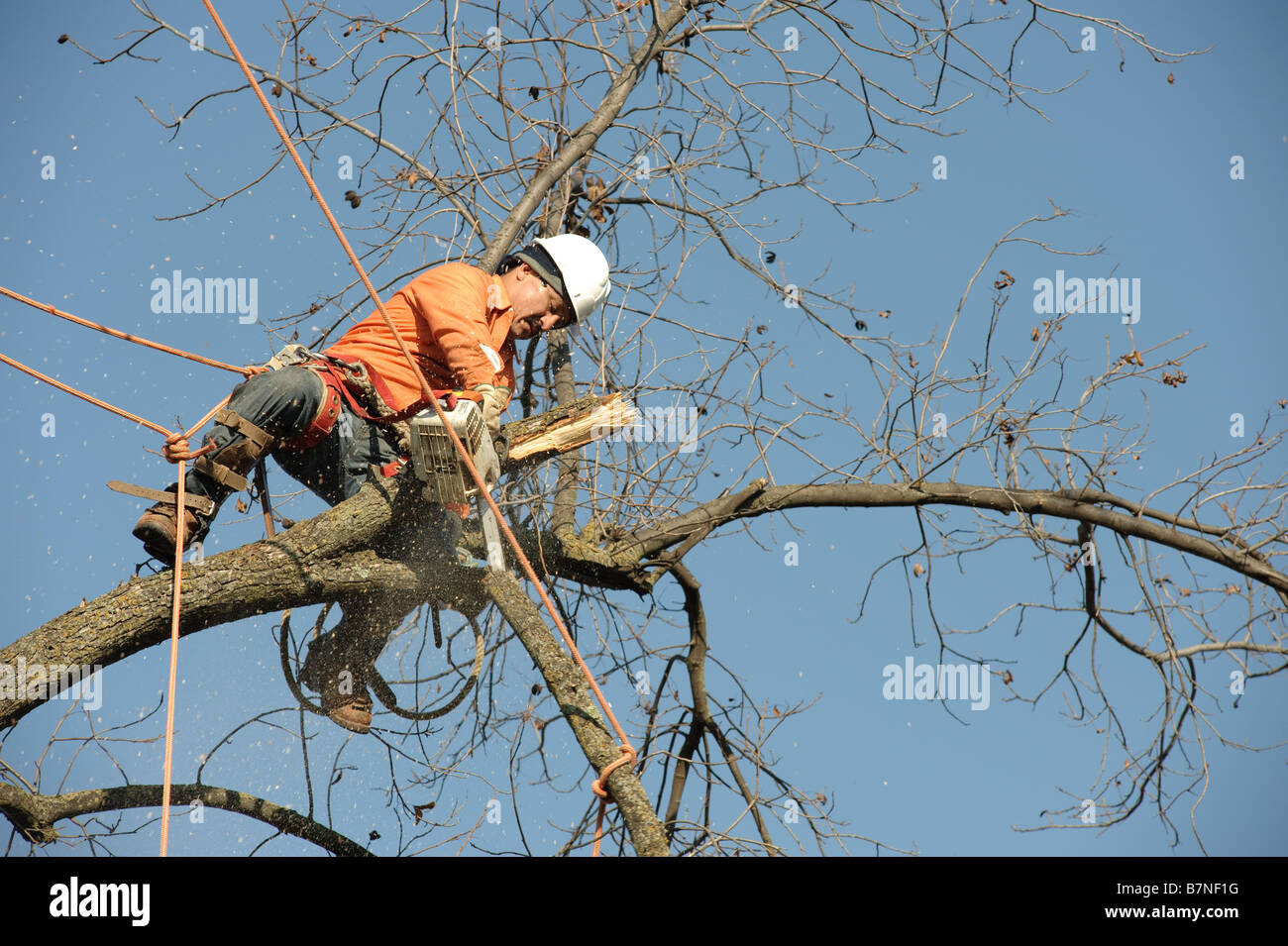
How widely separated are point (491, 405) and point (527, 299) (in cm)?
76

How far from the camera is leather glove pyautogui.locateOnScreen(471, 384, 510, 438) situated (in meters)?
4.20

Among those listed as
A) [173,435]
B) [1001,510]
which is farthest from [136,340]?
[1001,510]

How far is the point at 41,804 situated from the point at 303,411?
65.4 inches

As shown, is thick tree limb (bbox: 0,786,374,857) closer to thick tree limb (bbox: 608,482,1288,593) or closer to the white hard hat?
thick tree limb (bbox: 608,482,1288,593)

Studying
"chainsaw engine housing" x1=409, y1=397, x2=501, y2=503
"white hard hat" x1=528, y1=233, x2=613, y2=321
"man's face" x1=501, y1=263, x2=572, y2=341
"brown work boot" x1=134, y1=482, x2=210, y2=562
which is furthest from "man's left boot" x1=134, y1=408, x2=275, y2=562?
"white hard hat" x1=528, y1=233, x2=613, y2=321

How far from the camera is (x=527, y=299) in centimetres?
484

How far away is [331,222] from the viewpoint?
3934 millimetres

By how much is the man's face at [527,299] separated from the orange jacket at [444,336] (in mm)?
57

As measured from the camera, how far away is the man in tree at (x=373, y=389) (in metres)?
4.05

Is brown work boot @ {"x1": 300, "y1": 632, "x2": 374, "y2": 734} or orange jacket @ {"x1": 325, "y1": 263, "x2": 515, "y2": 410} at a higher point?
orange jacket @ {"x1": 325, "y1": 263, "x2": 515, "y2": 410}
